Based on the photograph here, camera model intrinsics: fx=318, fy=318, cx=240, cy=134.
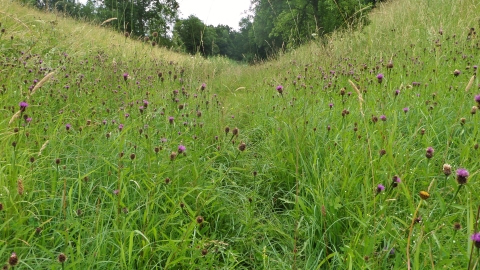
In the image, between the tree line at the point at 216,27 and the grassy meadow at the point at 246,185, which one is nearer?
the grassy meadow at the point at 246,185

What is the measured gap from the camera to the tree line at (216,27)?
4.59 metres

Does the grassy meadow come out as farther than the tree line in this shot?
No

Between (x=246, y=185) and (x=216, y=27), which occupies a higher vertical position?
(x=216, y=27)

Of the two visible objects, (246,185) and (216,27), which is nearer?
(246,185)

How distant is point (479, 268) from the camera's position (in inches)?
46.2

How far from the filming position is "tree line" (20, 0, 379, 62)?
4586 mm

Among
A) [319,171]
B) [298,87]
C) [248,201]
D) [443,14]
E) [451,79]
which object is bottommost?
[248,201]

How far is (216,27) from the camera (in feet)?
53.1

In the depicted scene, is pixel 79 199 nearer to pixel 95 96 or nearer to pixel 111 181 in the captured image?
pixel 111 181

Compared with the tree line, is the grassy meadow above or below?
below

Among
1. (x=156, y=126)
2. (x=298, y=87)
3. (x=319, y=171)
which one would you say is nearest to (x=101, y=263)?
(x=319, y=171)

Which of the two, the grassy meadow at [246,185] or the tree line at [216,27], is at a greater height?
the tree line at [216,27]

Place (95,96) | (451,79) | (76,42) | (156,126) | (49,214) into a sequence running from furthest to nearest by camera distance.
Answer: (76,42), (95,96), (451,79), (156,126), (49,214)

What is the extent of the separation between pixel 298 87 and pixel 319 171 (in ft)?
6.95
